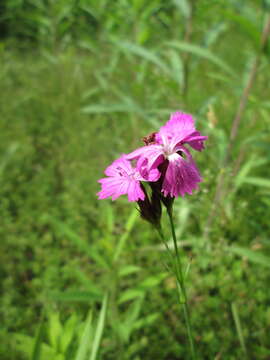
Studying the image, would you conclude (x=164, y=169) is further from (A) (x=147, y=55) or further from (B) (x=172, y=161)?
(A) (x=147, y=55)

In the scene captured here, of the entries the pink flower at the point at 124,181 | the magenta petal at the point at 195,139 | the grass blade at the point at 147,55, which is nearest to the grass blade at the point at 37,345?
the pink flower at the point at 124,181

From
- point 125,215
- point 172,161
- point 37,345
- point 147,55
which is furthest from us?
point 125,215

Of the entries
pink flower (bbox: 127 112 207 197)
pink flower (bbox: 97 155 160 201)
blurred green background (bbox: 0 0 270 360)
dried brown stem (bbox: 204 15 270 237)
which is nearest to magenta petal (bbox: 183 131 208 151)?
pink flower (bbox: 127 112 207 197)

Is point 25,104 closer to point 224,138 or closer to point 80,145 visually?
point 80,145

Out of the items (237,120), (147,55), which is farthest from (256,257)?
(147,55)

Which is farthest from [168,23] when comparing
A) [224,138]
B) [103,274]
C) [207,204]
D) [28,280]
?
[28,280]

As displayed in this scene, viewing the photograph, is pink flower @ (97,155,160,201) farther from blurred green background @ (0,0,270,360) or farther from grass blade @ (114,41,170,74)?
grass blade @ (114,41,170,74)
